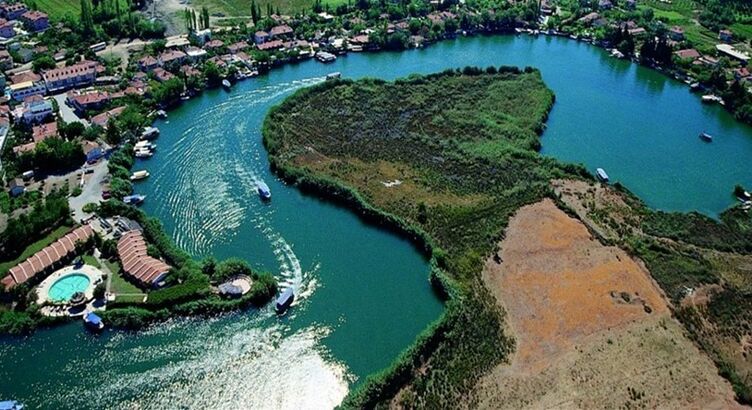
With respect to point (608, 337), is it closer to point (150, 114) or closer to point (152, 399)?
point (152, 399)

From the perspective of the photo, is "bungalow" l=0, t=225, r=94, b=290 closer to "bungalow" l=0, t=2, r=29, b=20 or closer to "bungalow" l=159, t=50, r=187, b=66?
"bungalow" l=159, t=50, r=187, b=66

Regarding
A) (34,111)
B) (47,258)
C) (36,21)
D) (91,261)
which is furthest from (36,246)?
(36,21)

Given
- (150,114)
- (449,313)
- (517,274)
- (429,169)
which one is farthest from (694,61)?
(150,114)

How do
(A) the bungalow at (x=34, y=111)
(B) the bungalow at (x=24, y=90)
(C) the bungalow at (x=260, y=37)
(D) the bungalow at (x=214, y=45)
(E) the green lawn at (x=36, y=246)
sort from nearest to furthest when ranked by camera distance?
(E) the green lawn at (x=36, y=246), (A) the bungalow at (x=34, y=111), (B) the bungalow at (x=24, y=90), (D) the bungalow at (x=214, y=45), (C) the bungalow at (x=260, y=37)

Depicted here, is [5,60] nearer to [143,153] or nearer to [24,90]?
[24,90]

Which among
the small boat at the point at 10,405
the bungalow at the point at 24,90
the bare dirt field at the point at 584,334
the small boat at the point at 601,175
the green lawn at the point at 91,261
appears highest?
the bungalow at the point at 24,90

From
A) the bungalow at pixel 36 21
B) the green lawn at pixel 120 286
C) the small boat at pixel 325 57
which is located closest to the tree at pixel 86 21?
the bungalow at pixel 36 21

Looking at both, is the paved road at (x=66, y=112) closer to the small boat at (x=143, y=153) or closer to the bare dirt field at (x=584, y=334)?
the small boat at (x=143, y=153)
